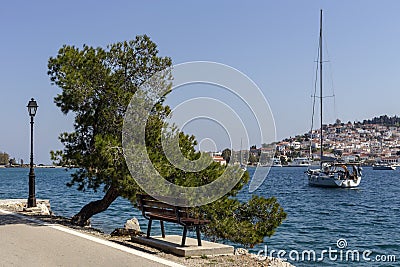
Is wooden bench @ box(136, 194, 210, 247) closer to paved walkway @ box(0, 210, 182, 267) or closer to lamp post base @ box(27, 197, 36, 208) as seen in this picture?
paved walkway @ box(0, 210, 182, 267)

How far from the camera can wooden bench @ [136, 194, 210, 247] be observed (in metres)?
10.8

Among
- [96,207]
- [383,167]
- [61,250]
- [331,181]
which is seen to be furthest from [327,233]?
[383,167]

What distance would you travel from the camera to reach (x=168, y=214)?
446 inches

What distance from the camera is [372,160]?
17638cm

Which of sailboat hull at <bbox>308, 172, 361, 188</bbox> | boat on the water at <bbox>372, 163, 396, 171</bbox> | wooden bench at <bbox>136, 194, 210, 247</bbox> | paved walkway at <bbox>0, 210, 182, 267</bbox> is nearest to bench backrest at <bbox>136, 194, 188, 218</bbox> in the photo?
wooden bench at <bbox>136, 194, 210, 247</bbox>

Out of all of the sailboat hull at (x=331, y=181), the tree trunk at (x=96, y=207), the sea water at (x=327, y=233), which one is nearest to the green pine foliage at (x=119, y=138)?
the tree trunk at (x=96, y=207)

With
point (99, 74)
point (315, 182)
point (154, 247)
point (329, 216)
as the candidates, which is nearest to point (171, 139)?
point (99, 74)

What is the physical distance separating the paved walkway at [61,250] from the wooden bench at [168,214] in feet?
3.01

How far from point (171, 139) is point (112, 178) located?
1.91m

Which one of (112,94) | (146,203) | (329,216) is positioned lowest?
(329,216)

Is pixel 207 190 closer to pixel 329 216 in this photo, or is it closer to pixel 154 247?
pixel 154 247

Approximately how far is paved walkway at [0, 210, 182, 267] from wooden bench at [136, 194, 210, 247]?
918mm

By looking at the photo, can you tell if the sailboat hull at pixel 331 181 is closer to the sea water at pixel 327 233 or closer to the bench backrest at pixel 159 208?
the sea water at pixel 327 233

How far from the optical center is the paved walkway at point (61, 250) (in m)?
9.49
